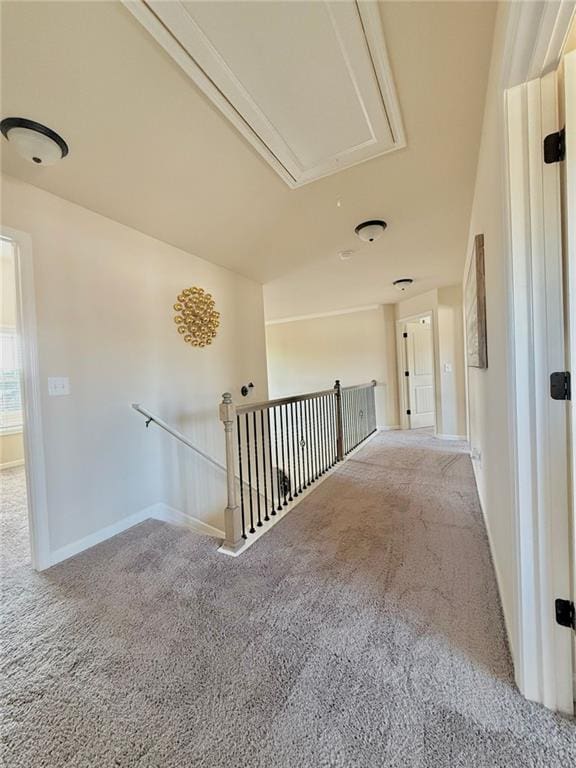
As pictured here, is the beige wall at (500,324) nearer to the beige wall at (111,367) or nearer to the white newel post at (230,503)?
the white newel post at (230,503)

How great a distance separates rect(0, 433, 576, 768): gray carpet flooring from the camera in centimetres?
91

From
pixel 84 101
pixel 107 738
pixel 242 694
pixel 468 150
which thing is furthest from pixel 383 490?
pixel 84 101

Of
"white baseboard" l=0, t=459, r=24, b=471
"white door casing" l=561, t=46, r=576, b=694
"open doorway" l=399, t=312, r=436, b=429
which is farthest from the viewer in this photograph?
"open doorway" l=399, t=312, r=436, b=429

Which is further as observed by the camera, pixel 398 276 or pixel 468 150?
pixel 398 276

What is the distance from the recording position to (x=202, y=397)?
10.3ft

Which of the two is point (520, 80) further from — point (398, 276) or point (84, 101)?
point (398, 276)

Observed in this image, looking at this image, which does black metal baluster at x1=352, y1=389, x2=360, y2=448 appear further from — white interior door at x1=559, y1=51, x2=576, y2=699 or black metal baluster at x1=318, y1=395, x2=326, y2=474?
white interior door at x1=559, y1=51, x2=576, y2=699

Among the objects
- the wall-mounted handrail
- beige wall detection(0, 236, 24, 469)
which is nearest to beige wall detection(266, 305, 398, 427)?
the wall-mounted handrail

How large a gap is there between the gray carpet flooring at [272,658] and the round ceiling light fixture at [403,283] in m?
3.12

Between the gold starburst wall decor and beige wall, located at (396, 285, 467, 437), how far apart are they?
335 cm

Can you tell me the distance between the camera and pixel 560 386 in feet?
2.94

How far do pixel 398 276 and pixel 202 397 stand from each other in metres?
2.91

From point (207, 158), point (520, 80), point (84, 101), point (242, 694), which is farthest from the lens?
point (207, 158)

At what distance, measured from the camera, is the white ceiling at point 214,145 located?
113 centimetres
